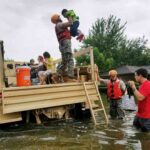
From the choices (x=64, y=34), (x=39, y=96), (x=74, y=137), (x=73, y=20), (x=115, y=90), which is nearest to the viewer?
(x=74, y=137)

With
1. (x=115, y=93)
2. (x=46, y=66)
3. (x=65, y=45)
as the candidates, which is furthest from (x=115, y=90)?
(x=46, y=66)

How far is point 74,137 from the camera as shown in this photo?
795 cm

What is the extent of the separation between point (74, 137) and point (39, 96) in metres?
1.34

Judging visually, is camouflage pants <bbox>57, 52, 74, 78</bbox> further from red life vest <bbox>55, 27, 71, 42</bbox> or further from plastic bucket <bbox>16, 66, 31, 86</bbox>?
plastic bucket <bbox>16, 66, 31, 86</bbox>

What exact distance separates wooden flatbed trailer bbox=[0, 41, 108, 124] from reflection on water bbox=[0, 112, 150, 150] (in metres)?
0.53

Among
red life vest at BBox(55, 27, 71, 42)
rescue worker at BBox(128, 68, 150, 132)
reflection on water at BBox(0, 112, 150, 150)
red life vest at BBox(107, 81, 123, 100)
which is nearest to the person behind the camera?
reflection on water at BBox(0, 112, 150, 150)

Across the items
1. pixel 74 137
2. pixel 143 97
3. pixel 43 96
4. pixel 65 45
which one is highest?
pixel 65 45

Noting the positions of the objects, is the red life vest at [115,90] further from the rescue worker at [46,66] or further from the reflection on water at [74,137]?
the rescue worker at [46,66]

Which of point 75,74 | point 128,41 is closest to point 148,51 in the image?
point 128,41

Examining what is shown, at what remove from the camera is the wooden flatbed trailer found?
8.06 meters

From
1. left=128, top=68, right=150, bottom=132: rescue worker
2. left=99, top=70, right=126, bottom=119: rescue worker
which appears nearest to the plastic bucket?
A: left=128, top=68, right=150, bottom=132: rescue worker

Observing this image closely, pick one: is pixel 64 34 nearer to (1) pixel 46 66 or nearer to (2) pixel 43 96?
(1) pixel 46 66

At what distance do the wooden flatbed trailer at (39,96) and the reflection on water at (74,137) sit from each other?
1.75ft

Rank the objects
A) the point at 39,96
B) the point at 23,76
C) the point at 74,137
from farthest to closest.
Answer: the point at 23,76 → the point at 39,96 → the point at 74,137
